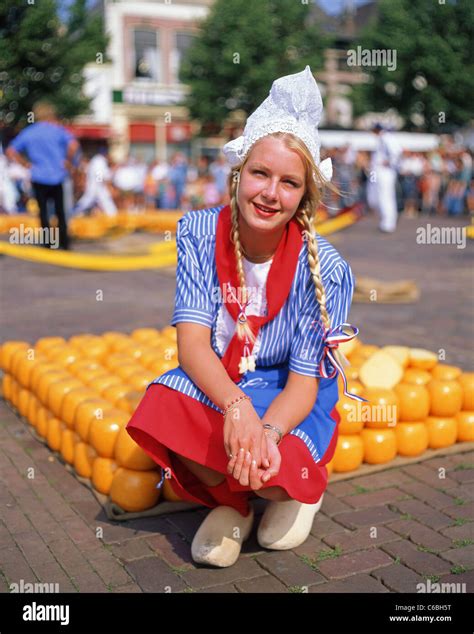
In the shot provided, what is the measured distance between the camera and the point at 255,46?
34.0 metres

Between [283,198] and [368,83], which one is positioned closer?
[283,198]

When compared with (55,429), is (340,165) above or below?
above

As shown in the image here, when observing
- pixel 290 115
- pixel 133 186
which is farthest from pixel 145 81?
pixel 290 115

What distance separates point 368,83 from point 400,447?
118 feet

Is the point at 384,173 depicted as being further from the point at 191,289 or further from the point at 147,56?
the point at 147,56

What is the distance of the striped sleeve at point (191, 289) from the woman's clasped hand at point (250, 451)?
0.47 metres

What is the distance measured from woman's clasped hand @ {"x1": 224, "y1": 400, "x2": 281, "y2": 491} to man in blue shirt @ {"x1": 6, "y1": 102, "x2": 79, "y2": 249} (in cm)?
866

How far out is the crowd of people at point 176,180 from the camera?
10570 millimetres

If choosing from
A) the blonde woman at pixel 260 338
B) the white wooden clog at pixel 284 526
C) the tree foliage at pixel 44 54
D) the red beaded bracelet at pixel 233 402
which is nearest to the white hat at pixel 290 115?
the blonde woman at pixel 260 338

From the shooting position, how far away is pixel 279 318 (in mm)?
2883

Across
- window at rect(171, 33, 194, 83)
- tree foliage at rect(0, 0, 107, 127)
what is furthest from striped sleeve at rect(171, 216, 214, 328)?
window at rect(171, 33, 194, 83)

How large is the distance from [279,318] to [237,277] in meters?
0.22

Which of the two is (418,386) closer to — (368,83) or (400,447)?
(400,447)
